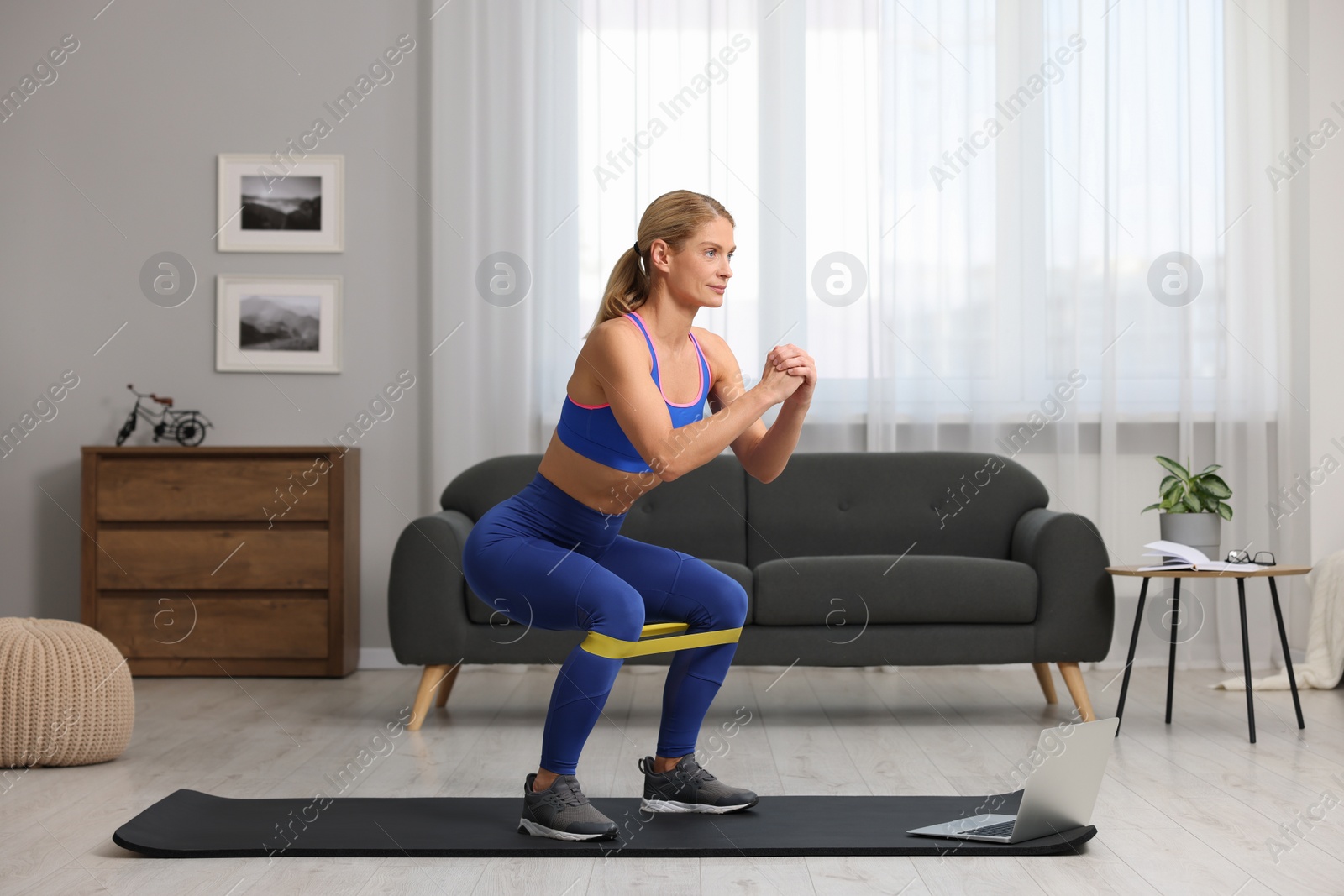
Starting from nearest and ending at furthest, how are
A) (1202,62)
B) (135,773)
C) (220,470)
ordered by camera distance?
(135,773) → (220,470) → (1202,62)

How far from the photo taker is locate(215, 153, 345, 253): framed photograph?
468 centimetres

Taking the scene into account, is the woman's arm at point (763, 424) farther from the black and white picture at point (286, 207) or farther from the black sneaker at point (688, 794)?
the black and white picture at point (286, 207)

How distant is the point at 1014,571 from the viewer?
342 centimetres

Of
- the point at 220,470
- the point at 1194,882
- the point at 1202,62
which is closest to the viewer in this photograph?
the point at 1194,882

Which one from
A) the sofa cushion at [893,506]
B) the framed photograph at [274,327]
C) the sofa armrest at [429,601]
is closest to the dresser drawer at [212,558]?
the framed photograph at [274,327]

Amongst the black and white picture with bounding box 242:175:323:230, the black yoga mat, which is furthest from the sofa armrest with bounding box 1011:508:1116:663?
the black and white picture with bounding box 242:175:323:230

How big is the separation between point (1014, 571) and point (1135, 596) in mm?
1344

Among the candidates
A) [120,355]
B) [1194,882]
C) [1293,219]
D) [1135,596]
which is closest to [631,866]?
[1194,882]

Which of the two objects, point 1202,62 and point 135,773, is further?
point 1202,62

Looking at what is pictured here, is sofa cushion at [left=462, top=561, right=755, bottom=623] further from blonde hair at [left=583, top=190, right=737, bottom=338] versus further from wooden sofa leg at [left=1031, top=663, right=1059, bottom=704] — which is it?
blonde hair at [left=583, top=190, right=737, bottom=338]

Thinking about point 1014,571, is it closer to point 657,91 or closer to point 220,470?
point 657,91

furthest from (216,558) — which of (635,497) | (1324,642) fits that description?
(1324,642)

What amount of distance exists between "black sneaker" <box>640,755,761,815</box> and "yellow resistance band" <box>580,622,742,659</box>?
0.25 meters

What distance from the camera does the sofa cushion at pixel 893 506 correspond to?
3.96 metres
